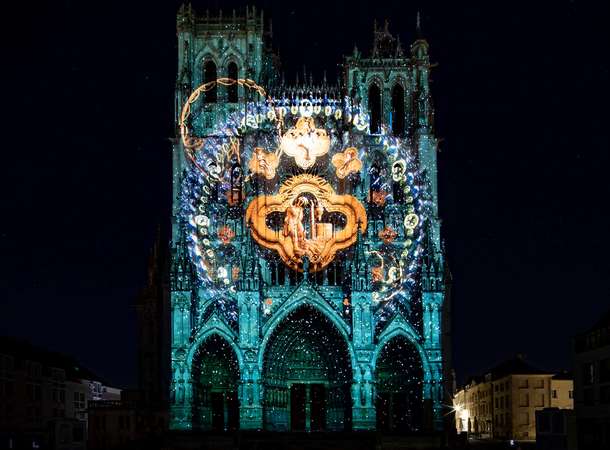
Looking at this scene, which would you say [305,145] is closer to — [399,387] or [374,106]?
[374,106]

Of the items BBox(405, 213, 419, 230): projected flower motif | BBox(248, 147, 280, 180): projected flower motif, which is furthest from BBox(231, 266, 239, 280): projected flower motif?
BBox(405, 213, 419, 230): projected flower motif

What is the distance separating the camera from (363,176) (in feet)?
229

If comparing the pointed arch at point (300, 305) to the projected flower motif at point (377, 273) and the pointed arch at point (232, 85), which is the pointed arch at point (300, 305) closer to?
the projected flower motif at point (377, 273)

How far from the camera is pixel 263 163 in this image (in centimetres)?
6919

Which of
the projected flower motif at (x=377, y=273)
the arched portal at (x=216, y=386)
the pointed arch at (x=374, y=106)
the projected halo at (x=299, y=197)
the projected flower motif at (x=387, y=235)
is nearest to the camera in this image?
the arched portal at (x=216, y=386)

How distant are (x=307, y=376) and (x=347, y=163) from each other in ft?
45.6

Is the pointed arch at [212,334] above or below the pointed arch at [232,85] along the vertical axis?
below

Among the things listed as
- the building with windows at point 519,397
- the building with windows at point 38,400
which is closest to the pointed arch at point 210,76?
the building with windows at point 38,400

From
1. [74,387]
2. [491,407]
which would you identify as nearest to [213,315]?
[74,387]

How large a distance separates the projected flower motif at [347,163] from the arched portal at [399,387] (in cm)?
1129

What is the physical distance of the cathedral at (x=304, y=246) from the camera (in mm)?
65000

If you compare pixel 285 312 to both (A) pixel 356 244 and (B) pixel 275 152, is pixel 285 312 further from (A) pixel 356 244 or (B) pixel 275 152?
(B) pixel 275 152

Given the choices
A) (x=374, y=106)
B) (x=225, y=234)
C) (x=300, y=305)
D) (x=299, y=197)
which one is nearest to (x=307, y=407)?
(x=300, y=305)

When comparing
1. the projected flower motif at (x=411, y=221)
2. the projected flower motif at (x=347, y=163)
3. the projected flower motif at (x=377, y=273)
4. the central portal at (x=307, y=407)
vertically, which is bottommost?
the central portal at (x=307, y=407)
